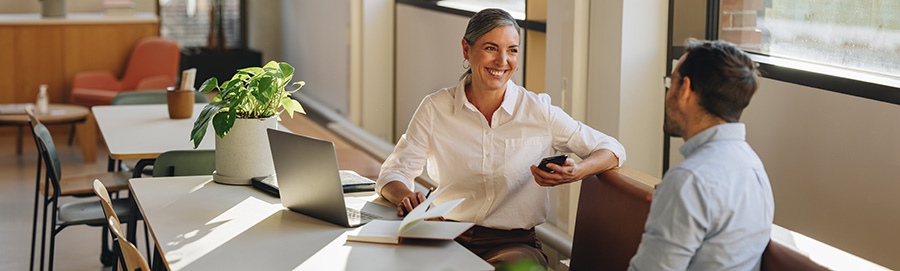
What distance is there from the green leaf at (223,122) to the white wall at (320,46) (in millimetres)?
4974

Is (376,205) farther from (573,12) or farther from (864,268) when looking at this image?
(573,12)

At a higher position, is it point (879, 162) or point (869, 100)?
point (869, 100)

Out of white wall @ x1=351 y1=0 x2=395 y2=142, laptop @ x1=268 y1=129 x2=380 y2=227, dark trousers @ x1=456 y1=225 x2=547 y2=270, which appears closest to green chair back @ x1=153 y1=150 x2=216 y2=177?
laptop @ x1=268 y1=129 x2=380 y2=227

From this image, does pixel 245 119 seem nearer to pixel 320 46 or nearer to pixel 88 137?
pixel 88 137

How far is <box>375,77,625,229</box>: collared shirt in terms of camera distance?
9.73 feet

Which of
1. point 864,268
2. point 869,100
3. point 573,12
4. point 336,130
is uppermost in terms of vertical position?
point 573,12

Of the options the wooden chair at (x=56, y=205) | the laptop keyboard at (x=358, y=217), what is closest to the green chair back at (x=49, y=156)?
the wooden chair at (x=56, y=205)

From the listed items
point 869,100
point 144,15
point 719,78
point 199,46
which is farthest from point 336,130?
point 719,78

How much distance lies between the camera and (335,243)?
2.43m

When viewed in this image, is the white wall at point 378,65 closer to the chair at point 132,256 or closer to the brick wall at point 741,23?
the brick wall at point 741,23

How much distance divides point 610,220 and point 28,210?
4.43 metres

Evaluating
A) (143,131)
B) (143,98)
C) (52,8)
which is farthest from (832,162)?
(52,8)

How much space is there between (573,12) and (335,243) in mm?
2234

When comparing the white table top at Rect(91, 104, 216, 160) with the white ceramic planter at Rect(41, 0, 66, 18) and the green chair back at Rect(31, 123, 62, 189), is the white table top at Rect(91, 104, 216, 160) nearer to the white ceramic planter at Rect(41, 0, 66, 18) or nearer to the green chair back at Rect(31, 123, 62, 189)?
the green chair back at Rect(31, 123, 62, 189)
